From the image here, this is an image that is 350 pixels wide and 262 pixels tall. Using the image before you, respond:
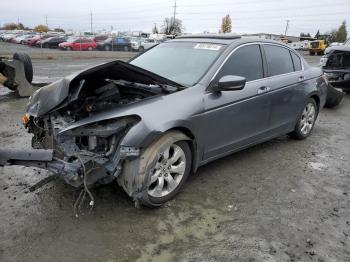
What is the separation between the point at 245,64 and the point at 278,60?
935mm

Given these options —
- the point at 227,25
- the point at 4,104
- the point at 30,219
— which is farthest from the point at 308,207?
the point at 227,25

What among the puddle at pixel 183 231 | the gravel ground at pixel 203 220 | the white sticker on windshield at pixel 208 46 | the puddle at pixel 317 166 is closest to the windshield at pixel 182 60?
the white sticker on windshield at pixel 208 46

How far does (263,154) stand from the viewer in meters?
5.52

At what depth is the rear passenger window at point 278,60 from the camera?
519cm

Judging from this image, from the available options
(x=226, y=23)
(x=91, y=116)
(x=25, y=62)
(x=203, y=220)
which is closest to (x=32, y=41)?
(x=25, y=62)

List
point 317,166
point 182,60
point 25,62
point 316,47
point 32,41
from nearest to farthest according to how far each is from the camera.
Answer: point 182,60 → point 317,166 → point 25,62 → point 32,41 → point 316,47

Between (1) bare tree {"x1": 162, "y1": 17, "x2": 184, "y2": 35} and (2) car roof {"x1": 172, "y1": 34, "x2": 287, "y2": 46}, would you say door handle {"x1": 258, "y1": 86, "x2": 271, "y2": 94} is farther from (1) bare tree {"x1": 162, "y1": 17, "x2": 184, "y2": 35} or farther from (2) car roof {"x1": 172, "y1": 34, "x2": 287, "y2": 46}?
(1) bare tree {"x1": 162, "y1": 17, "x2": 184, "y2": 35}

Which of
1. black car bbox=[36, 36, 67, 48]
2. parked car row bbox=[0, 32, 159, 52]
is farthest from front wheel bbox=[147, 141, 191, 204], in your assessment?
black car bbox=[36, 36, 67, 48]

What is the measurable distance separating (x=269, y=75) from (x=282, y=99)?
1.40 ft

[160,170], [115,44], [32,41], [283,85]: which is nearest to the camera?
[160,170]

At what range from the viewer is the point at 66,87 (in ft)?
11.7

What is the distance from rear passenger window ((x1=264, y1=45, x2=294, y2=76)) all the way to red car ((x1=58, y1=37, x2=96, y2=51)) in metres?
36.5

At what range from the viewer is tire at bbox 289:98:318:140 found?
6.00 metres

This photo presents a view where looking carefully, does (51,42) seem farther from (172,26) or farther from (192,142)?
(172,26)
